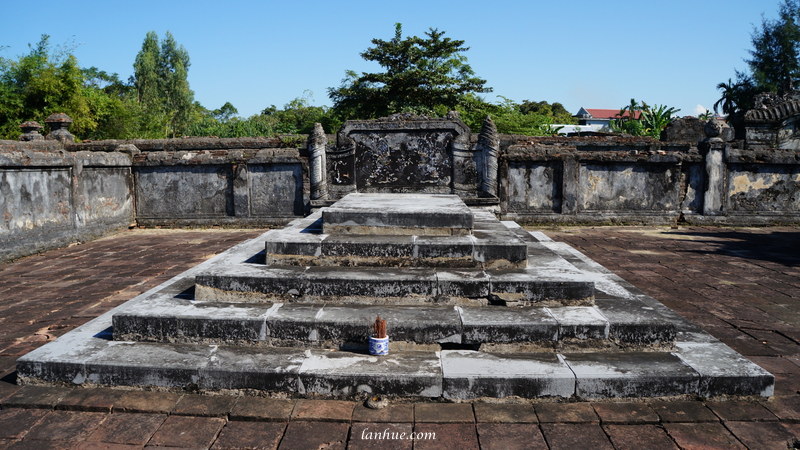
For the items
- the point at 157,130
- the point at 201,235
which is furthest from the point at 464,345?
the point at 157,130

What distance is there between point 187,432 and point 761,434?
9.04 feet

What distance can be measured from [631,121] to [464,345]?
2422 centimetres

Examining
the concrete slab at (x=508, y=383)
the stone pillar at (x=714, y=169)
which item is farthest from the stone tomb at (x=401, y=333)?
the stone pillar at (x=714, y=169)

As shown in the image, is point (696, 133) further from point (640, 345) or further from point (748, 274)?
point (640, 345)

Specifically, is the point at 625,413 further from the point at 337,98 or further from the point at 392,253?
the point at 337,98

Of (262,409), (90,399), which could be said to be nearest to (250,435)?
(262,409)

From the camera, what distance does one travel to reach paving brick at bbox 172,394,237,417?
271 cm

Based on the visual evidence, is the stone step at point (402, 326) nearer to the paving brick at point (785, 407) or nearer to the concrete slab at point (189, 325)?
the concrete slab at point (189, 325)

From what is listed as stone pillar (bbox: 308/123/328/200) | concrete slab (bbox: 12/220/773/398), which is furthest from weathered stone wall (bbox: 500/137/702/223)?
concrete slab (bbox: 12/220/773/398)

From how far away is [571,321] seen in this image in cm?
328

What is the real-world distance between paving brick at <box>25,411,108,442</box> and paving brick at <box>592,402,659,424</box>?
256 centimetres

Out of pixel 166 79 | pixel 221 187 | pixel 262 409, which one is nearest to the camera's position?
pixel 262 409

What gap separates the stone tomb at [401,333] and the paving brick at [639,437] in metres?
0.29

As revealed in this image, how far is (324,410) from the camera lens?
2742 mm
